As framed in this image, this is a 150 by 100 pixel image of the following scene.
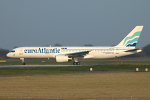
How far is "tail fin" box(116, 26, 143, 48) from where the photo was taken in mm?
62375

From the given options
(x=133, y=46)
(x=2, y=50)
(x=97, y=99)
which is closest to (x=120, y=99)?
(x=97, y=99)

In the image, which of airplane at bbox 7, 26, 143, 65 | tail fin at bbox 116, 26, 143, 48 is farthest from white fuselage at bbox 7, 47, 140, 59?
tail fin at bbox 116, 26, 143, 48

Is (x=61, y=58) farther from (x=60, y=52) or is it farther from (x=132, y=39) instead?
(x=132, y=39)

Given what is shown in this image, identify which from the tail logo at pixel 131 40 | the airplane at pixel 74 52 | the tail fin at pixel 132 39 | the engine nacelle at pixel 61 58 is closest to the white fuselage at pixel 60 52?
the airplane at pixel 74 52

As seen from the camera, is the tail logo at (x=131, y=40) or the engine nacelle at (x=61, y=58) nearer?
the engine nacelle at (x=61, y=58)

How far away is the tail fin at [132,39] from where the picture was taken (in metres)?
62.4

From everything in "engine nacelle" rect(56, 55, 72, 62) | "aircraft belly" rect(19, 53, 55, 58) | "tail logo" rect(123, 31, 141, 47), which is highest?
"tail logo" rect(123, 31, 141, 47)

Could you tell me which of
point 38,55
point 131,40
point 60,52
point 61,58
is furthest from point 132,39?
point 38,55

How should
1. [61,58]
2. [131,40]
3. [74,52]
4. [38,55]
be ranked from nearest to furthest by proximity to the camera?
1. [61,58]
2. [38,55]
3. [74,52]
4. [131,40]

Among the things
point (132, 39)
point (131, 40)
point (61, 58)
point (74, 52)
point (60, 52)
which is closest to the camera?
point (61, 58)

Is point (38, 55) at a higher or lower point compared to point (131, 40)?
lower

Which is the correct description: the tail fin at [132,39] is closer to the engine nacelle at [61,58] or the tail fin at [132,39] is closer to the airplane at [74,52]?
the airplane at [74,52]

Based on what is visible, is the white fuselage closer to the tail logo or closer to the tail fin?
the tail logo

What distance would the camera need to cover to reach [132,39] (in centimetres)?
6281
